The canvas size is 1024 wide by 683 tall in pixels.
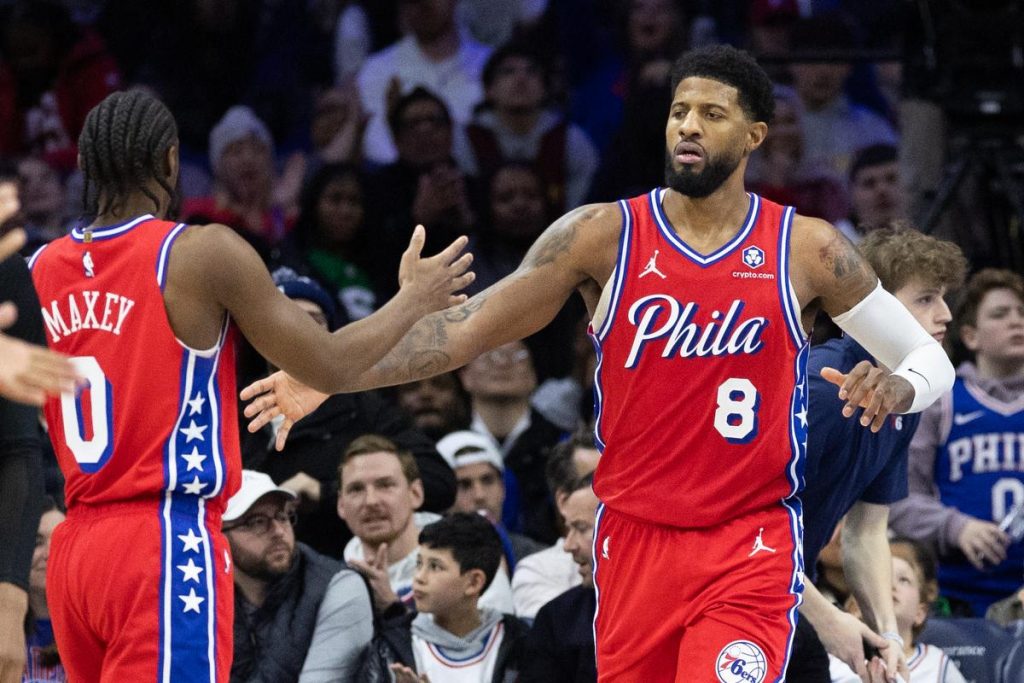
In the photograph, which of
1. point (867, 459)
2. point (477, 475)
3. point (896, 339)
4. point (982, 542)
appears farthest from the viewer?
point (477, 475)

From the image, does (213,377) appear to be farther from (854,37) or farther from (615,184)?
(854,37)

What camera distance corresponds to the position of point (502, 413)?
920cm

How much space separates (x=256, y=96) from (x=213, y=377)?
712 cm

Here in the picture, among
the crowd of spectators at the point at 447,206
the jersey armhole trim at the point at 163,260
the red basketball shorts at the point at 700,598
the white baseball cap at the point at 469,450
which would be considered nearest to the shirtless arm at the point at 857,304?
the red basketball shorts at the point at 700,598

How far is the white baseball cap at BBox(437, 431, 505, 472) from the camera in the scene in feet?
26.7

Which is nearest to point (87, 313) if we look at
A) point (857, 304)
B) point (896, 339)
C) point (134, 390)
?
point (134, 390)

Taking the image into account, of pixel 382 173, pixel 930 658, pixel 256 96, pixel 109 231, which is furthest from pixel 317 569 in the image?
pixel 256 96

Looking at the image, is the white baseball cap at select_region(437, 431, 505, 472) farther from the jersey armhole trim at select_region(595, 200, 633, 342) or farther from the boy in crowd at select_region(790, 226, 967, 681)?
the jersey armhole trim at select_region(595, 200, 633, 342)

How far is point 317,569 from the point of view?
269 inches

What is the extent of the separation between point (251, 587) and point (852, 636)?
2.46m

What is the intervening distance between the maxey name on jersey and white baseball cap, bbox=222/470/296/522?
2.39 metres

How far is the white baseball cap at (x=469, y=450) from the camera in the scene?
8125 millimetres

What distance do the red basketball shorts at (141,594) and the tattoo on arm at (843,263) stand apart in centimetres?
187

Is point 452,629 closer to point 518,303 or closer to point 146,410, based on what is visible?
point 518,303
